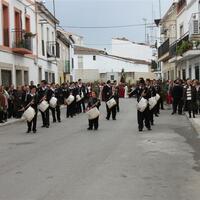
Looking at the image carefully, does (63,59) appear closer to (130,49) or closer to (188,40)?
(188,40)

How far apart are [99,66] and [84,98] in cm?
4931

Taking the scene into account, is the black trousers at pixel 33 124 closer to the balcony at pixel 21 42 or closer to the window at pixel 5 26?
the window at pixel 5 26

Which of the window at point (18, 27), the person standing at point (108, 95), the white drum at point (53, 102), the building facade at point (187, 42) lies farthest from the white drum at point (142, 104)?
the window at point (18, 27)

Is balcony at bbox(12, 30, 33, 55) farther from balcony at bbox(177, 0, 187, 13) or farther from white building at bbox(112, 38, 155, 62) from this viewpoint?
white building at bbox(112, 38, 155, 62)

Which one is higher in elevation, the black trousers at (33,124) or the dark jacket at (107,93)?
the dark jacket at (107,93)

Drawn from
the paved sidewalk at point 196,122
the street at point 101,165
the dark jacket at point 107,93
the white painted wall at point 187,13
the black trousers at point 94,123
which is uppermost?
the white painted wall at point 187,13

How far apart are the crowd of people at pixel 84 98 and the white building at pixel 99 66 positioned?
46155 millimetres

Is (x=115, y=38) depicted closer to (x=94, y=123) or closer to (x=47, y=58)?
(x=47, y=58)

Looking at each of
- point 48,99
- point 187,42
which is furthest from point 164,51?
point 48,99

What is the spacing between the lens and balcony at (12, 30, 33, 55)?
98.0 ft

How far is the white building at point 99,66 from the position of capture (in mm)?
76500

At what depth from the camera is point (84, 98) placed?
92.4 ft

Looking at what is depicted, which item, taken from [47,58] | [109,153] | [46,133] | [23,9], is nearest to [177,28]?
[47,58]

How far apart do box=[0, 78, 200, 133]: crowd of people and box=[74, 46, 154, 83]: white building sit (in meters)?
46.2
